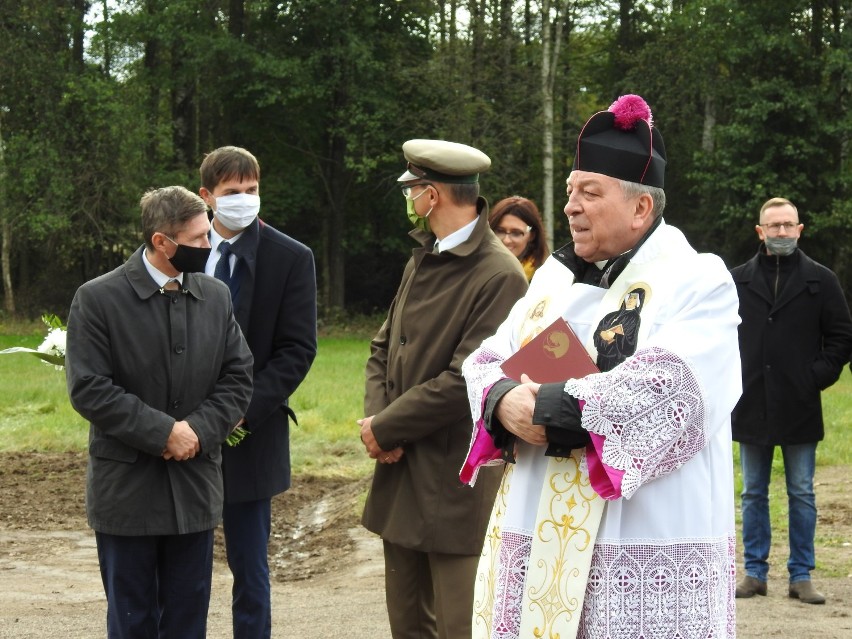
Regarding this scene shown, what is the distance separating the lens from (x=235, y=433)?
5.19 meters

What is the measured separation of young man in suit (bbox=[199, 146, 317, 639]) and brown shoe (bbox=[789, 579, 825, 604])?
11.7ft

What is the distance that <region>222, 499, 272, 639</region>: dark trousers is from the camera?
5309 mm

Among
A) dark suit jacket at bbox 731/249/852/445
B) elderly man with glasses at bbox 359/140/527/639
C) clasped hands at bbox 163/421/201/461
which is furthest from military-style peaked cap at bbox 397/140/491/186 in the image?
dark suit jacket at bbox 731/249/852/445

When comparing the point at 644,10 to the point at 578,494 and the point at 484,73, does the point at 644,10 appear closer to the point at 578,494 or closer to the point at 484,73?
the point at 484,73

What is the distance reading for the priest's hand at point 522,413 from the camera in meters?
3.47

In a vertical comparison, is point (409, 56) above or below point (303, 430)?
above

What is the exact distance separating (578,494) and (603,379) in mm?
381

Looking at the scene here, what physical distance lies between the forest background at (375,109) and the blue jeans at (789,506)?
23.9 m

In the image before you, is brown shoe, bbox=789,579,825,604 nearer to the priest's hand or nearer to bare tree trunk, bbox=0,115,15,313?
the priest's hand

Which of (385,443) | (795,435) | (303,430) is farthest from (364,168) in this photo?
(385,443)

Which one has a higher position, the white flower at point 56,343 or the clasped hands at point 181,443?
the white flower at point 56,343

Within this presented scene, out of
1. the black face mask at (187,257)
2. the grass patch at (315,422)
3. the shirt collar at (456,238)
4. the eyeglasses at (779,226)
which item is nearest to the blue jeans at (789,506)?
the eyeglasses at (779,226)

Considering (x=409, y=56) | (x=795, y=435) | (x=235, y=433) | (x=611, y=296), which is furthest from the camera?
(x=409, y=56)

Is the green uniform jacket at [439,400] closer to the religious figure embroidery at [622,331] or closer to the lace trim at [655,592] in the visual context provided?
the religious figure embroidery at [622,331]
